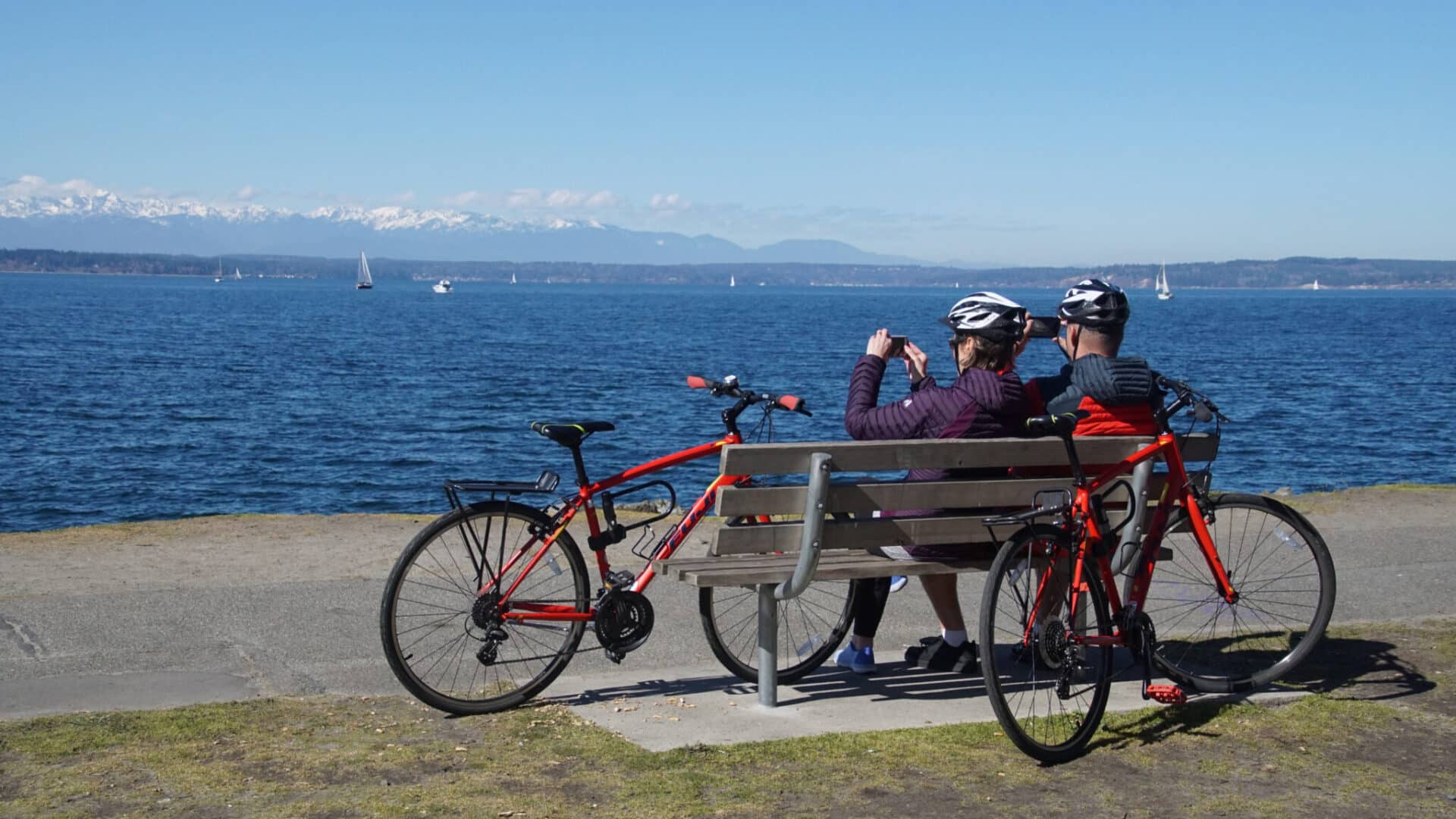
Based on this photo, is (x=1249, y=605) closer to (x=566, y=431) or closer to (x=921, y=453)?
(x=921, y=453)

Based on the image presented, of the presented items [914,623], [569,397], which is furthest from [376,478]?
[914,623]

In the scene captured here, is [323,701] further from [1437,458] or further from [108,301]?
[108,301]

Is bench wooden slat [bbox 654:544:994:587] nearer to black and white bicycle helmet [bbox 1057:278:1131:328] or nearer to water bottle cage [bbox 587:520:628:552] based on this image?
water bottle cage [bbox 587:520:628:552]

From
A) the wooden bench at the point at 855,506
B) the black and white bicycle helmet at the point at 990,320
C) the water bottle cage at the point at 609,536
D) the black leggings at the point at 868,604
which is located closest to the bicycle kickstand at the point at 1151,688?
the wooden bench at the point at 855,506

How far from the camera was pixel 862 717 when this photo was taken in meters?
5.79

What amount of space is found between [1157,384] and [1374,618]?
254 cm

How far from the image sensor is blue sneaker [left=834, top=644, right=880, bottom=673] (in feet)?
21.7

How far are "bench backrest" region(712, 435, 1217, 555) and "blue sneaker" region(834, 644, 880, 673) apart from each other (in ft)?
2.86

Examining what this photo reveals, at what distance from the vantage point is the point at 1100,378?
6.24 m

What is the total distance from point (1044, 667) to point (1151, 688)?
0.56 m

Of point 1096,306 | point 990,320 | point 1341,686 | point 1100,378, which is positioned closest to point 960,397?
point 990,320

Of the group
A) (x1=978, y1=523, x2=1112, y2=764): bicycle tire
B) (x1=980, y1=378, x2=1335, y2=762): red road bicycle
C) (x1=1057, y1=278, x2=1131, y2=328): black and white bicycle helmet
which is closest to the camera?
(x1=978, y1=523, x2=1112, y2=764): bicycle tire

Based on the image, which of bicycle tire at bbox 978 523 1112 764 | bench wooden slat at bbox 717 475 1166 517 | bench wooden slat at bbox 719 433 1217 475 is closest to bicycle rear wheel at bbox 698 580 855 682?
bench wooden slat at bbox 717 475 1166 517

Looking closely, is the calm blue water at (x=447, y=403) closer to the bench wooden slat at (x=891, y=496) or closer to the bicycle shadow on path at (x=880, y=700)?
the bicycle shadow on path at (x=880, y=700)
